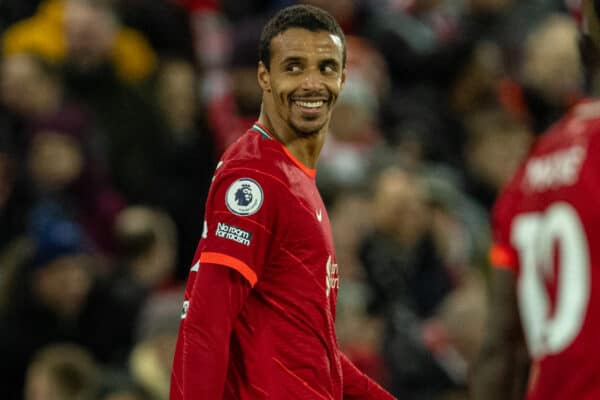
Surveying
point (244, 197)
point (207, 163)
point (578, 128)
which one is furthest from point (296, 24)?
point (207, 163)

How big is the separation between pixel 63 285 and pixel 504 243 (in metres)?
3.78

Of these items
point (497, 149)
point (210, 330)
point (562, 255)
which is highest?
point (497, 149)

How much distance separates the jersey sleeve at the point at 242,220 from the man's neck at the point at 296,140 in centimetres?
18

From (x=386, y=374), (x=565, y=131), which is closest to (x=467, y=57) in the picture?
(x=386, y=374)

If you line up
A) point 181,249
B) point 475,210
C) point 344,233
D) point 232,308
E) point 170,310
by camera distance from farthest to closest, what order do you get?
point 475,210 → point 181,249 → point 344,233 → point 170,310 → point 232,308

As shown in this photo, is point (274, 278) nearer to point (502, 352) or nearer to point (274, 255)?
point (274, 255)

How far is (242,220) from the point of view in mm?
3594

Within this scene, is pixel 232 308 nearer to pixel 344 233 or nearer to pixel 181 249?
pixel 344 233

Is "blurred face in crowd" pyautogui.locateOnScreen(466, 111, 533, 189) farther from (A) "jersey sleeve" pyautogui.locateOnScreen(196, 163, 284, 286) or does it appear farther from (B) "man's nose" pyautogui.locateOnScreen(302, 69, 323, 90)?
(A) "jersey sleeve" pyautogui.locateOnScreen(196, 163, 284, 286)

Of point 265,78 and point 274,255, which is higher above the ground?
point 265,78

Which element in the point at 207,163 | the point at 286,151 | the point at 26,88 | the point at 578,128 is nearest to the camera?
the point at 286,151

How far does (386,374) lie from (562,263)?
11.4 feet

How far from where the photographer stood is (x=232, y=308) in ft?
11.8

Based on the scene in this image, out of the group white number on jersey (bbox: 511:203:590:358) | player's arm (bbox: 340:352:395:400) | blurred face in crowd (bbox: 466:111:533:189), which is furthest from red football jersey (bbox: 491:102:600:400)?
blurred face in crowd (bbox: 466:111:533:189)
